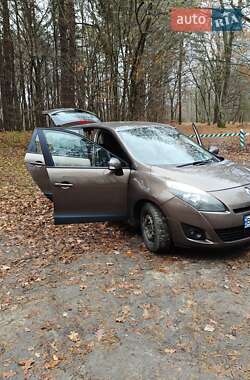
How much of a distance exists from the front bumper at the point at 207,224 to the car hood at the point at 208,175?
31 cm

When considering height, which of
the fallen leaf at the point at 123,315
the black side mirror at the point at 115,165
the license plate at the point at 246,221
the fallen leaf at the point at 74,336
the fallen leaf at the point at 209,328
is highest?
the black side mirror at the point at 115,165

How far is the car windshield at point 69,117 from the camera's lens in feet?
38.6

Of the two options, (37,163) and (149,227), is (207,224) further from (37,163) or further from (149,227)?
(37,163)

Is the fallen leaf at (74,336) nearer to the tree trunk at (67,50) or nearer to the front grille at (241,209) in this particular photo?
the front grille at (241,209)

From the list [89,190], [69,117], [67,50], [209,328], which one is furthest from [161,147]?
[67,50]

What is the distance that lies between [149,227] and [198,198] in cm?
83

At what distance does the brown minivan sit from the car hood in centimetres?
1

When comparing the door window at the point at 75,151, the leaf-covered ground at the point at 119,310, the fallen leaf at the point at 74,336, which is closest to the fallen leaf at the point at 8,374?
the leaf-covered ground at the point at 119,310

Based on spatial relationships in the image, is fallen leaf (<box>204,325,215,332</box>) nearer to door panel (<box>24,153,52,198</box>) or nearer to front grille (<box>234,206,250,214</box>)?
front grille (<box>234,206,250,214</box>)

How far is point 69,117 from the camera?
475 inches

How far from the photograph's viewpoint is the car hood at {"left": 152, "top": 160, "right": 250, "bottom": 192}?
450cm

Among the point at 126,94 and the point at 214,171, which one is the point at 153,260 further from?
the point at 126,94

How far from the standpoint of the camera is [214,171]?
4891mm

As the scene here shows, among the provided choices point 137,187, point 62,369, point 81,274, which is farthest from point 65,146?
point 62,369
